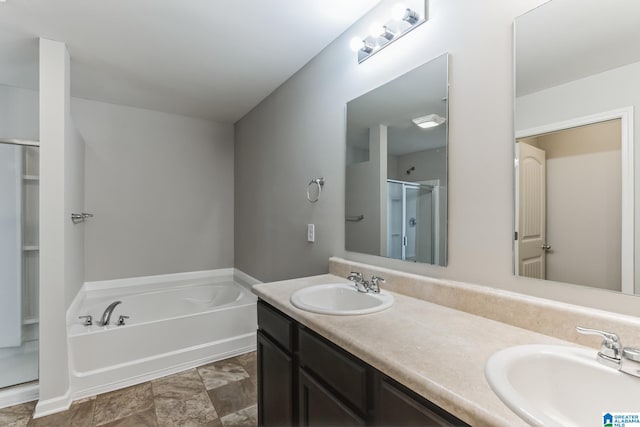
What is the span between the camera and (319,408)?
3.59 feet

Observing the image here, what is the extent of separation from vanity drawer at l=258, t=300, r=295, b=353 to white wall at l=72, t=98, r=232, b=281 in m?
2.36

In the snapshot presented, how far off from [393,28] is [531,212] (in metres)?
1.11

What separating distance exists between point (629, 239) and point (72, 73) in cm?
346

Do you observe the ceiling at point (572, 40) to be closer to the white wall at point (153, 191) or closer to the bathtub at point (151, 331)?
the bathtub at point (151, 331)

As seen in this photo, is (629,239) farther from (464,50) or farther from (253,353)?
(253,353)

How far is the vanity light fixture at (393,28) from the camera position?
55.3 inches

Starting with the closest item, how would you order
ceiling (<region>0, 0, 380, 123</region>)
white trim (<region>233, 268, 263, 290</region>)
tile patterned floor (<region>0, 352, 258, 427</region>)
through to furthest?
1. ceiling (<region>0, 0, 380, 123</region>)
2. tile patterned floor (<region>0, 352, 258, 427</region>)
3. white trim (<region>233, 268, 263, 290</region>)

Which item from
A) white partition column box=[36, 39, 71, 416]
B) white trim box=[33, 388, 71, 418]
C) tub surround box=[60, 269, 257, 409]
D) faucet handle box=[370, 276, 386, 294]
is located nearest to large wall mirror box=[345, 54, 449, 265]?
faucet handle box=[370, 276, 386, 294]

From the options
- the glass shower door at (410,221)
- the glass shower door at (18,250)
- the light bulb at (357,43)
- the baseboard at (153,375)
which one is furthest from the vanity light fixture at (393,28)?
the glass shower door at (18,250)

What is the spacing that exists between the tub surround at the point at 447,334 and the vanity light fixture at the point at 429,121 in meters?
0.70

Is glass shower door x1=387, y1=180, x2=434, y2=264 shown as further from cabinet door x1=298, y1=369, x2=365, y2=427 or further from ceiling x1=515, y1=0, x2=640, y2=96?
cabinet door x1=298, y1=369, x2=365, y2=427

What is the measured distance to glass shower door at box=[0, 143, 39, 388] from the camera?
8.13 feet

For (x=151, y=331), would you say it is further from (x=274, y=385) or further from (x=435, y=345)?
(x=435, y=345)

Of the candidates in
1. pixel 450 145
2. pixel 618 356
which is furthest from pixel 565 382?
pixel 450 145
